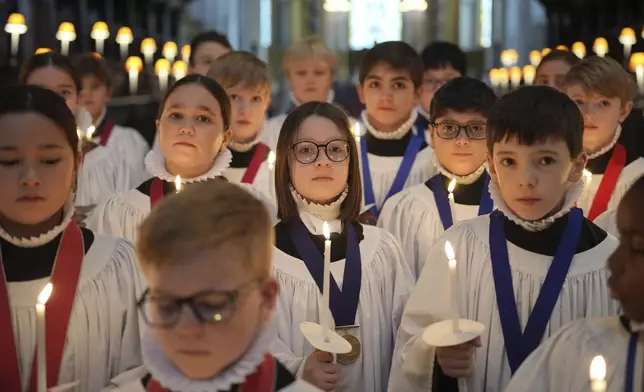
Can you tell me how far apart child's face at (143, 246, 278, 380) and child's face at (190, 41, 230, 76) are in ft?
17.3

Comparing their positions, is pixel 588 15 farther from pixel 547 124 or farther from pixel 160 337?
pixel 160 337

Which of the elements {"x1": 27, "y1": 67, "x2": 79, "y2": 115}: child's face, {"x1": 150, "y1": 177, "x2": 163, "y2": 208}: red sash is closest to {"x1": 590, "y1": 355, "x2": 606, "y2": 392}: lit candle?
{"x1": 150, "y1": 177, "x2": 163, "y2": 208}: red sash

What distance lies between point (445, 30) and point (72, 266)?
2658cm

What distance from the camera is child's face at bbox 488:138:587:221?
10.7ft

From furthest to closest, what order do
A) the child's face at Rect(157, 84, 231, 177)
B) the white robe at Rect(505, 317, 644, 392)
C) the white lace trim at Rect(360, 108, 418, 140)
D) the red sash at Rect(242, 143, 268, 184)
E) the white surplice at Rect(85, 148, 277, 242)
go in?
1. the white lace trim at Rect(360, 108, 418, 140)
2. the red sash at Rect(242, 143, 268, 184)
3. the white surplice at Rect(85, 148, 277, 242)
4. the child's face at Rect(157, 84, 231, 177)
5. the white robe at Rect(505, 317, 644, 392)

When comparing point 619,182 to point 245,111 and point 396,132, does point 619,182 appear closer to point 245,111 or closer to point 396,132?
point 396,132

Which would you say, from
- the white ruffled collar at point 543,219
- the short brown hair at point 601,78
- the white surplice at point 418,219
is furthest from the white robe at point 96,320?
the short brown hair at point 601,78

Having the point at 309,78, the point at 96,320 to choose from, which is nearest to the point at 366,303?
the point at 96,320

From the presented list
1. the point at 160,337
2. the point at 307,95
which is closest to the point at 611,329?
the point at 160,337

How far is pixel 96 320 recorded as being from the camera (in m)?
3.14

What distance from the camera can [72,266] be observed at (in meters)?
3.10

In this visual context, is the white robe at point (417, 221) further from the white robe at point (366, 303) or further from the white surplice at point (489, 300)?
the white surplice at point (489, 300)

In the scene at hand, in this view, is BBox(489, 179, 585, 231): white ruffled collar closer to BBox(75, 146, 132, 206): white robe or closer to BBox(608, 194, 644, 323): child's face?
BBox(608, 194, 644, 323): child's face

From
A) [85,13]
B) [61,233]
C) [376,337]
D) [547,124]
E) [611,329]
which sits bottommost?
[376,337]
